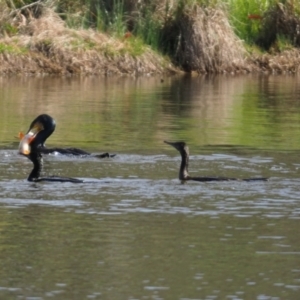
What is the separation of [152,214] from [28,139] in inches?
176

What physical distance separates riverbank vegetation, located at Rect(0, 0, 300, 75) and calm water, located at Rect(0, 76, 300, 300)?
1261cm

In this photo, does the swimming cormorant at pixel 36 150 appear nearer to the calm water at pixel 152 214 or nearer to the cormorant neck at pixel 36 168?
the cormorant neck at pixel 36 168

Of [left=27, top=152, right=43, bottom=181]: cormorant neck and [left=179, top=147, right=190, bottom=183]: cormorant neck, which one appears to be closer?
[left=179, top=147, right=190, bottom=183]: cormorant neck

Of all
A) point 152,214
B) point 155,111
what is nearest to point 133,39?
point 155,111

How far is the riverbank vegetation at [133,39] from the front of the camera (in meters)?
36.7

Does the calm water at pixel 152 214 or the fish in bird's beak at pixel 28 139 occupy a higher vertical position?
the fish in bird's beak at pixel 28 139

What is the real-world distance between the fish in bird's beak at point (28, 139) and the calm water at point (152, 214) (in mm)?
296

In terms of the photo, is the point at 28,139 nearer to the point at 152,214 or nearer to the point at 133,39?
the point at 152,214

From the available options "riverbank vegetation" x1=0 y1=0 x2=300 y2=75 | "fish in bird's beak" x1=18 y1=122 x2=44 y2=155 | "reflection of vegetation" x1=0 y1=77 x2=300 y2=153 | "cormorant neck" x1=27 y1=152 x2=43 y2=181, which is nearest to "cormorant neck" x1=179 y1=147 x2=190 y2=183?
"cormorant neck" x1=27 y1=152 x2=43 y2=181

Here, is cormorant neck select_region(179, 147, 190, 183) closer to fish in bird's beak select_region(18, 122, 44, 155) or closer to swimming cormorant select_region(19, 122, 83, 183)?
swimming cormorant select_region(19, 122, 83, 183)

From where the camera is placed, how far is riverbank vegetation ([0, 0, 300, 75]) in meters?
36.7

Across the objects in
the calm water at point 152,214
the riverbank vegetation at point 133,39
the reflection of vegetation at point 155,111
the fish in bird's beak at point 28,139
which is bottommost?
the calm water at point 152,214

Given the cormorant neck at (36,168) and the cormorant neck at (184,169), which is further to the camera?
the cormorant neck at (36,168)

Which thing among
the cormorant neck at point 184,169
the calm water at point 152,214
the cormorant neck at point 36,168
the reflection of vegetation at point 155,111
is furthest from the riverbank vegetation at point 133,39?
the cormorant neck at point 184,169
